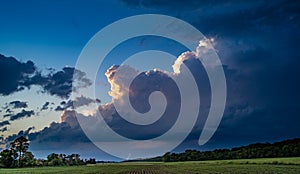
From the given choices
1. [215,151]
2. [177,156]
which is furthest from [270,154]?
[177,156]

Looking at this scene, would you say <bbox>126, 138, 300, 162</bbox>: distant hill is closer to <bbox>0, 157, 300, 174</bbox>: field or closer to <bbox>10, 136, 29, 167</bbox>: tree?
<bbox>0, 157, 300, 174</bbox>: field

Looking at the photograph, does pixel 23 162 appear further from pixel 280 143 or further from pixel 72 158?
pixel 280 143

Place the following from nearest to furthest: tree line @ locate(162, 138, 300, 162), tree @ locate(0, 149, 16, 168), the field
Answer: the field → tree line @ locate(162, 138, 300, 162) → tree @ locate(0, 149, 16, 168)

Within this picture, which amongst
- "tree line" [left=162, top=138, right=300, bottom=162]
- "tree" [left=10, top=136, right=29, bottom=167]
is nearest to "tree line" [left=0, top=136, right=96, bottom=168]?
"tree" [left=10, top=136, right=29, bottom=167]

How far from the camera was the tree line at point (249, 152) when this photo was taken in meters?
110

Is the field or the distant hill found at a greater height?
the distant hill

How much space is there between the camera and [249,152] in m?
126

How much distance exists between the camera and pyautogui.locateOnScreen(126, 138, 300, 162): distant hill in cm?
10965

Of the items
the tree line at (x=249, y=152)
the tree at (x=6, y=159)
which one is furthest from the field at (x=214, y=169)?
the tree at (x=6, y=159)

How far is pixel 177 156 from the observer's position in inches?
6821

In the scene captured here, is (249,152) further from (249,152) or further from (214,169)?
(214,169)

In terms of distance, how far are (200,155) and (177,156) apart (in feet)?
53.6

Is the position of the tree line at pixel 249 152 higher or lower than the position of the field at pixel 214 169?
higher

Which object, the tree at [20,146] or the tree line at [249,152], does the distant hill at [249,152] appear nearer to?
the tree line at [249,152]
